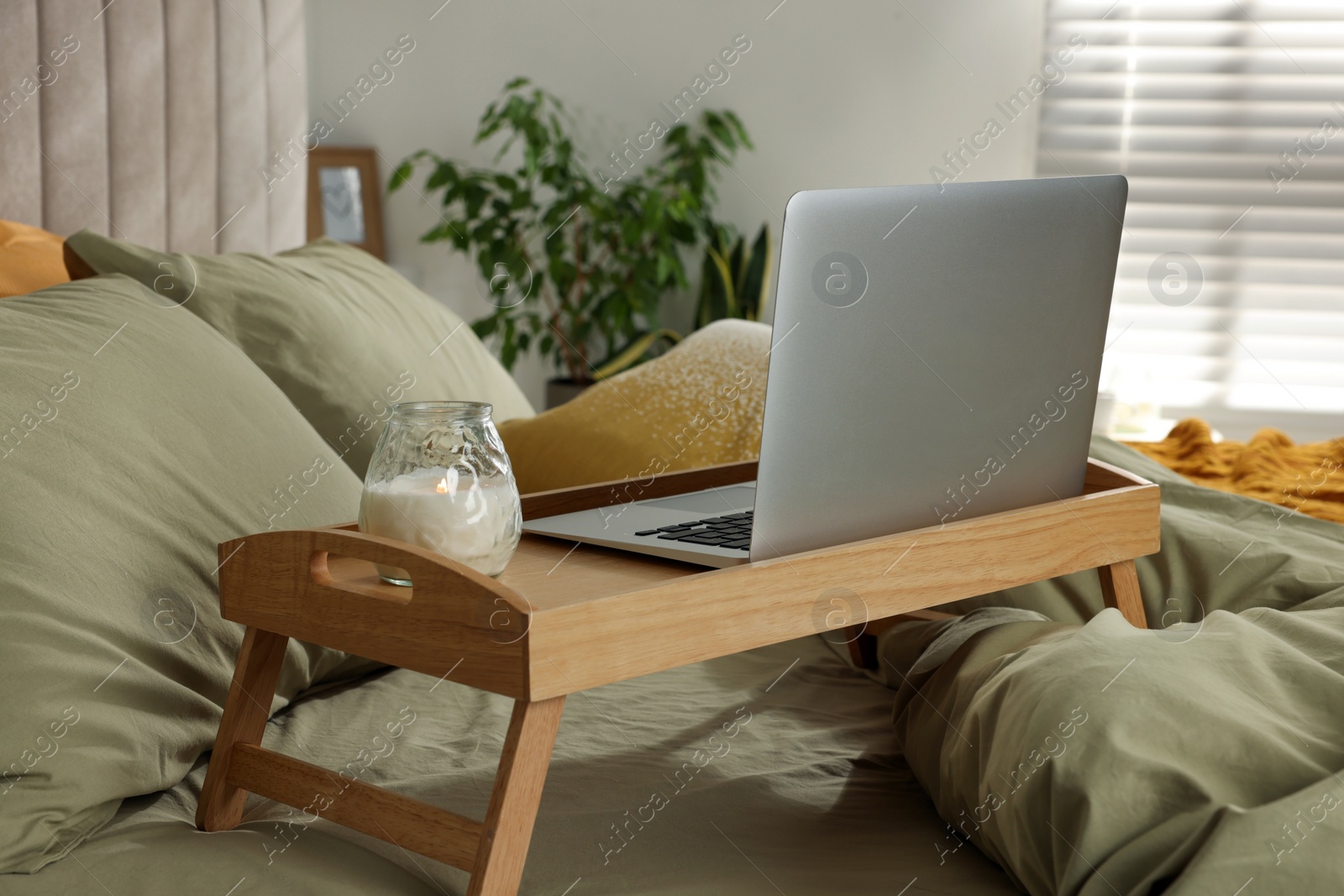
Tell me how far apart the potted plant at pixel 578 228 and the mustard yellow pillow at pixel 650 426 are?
1444 millimetres

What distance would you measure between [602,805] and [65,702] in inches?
14.8

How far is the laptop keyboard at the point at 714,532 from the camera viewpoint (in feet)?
2.74

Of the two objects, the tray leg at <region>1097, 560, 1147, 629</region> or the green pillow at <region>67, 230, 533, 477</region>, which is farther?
the green pillow at <region>67, 230, 533, 477</region>

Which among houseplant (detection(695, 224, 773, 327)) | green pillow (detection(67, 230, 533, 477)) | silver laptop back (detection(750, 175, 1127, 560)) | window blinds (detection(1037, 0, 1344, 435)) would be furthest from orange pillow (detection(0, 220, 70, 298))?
window blinds (detection(1037, 0, 1344, 435))

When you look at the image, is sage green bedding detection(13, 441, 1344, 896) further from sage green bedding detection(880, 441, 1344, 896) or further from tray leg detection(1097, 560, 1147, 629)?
tray leg detection(1097, 560, 1147, 629)

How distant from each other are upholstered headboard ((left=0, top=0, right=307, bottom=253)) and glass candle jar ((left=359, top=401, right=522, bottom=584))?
1304 mm

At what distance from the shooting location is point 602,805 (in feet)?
2.79

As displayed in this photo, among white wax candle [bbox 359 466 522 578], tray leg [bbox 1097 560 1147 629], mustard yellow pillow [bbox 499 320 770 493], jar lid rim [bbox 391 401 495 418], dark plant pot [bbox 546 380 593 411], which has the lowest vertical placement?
dark plant pot [bbox 546 380 593 411]

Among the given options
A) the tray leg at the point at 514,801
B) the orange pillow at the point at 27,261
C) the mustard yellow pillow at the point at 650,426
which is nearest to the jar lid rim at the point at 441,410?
the tray leg at the point at 514,801

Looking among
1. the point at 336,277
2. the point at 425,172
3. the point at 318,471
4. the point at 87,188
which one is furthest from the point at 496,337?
the point at 318,471

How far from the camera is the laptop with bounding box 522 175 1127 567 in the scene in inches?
29.8

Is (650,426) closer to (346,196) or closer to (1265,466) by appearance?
(1265,466)

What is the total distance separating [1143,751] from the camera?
69 centimetres

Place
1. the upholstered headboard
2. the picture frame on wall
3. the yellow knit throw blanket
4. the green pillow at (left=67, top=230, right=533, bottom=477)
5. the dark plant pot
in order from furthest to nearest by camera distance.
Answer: the picture frame on wall → the dark plant pot → the upholstered headboard → the yellow knit throw blanket → the green pillow at (left=67, top=230, right=533, bottom=477)
